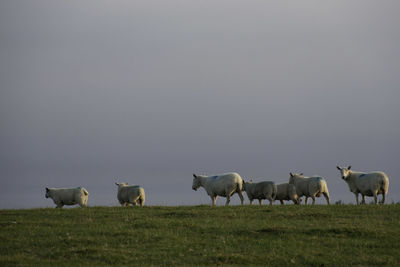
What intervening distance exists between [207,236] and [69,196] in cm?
1755

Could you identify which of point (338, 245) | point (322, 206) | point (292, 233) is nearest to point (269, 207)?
point (322, 206)

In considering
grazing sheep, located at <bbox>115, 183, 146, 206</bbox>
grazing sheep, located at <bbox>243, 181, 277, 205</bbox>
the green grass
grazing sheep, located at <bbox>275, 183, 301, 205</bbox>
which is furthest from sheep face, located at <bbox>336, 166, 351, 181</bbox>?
grazing sheep, located at <bbox>115, 183, 146, 206</bbox>

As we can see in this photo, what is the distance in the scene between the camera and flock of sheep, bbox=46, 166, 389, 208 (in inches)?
1103

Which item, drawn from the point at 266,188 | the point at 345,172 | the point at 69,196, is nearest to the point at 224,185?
the point at 266,188

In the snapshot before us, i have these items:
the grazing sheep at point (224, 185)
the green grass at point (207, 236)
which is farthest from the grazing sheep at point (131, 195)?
the green grass at point (207, 236)

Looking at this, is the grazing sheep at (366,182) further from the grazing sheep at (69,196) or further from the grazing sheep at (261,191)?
the grazing sheep at (69,196)

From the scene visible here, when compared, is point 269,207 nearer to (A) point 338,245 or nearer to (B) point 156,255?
(A) point 338,245

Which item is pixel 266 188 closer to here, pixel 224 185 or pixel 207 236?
pixel 224 185

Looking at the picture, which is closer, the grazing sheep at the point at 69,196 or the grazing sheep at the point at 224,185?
the grazing sheep at the point at 224,185

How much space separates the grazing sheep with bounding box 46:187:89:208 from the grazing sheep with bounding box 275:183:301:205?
11.6m

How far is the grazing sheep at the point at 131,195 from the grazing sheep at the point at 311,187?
8.65 metres

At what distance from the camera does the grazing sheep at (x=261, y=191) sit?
30.3 metres

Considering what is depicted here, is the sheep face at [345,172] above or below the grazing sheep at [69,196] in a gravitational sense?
above

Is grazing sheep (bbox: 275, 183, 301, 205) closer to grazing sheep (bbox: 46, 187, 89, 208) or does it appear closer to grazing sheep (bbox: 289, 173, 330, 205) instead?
grazing sheep (bbox: 289, 173, 330, 205)
